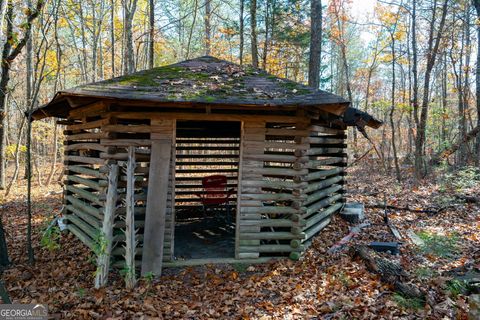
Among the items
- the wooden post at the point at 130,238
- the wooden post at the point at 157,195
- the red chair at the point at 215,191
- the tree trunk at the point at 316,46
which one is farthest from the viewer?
the tree trunk at the point at 316,46

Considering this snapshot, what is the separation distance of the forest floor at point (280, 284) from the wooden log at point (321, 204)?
569 millimetres

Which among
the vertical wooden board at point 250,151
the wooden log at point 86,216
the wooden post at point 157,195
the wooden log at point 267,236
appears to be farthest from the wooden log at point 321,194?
the wooden log at point 86,216

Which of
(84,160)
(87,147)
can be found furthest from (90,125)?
(84,160)

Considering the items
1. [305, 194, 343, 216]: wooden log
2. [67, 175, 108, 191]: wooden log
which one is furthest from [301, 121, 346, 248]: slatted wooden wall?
[67, 175, 108, 191]: wooden log

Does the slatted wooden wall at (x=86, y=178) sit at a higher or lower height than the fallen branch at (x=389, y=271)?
higher

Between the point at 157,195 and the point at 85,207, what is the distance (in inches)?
78.1

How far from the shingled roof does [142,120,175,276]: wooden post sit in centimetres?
61

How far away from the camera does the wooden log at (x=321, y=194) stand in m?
6.62

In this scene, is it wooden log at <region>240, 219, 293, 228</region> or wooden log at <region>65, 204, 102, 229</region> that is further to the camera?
wooden log at <region>65, 204, 102, 229</region>

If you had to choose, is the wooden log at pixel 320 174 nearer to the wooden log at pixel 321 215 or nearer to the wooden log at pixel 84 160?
the wooden log at pixel 321 215

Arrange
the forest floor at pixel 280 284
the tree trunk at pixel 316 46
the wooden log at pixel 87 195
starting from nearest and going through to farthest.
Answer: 1. the forest floor at pixel 280 284
2. the wooden log at pixel 87 195
3. the tree trunk at pixel 316 46

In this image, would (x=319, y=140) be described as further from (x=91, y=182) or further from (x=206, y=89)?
(x=91, y=182)

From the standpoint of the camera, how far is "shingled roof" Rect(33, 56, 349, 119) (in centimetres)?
520

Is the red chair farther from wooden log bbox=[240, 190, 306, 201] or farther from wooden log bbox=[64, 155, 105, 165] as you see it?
wooden log bbox=[64, 155, 105, 165]
